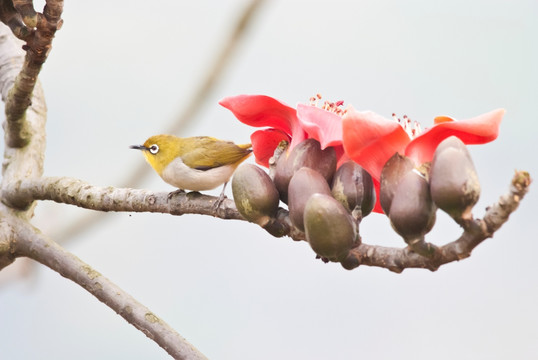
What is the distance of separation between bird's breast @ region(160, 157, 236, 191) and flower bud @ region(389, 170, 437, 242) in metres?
1.17

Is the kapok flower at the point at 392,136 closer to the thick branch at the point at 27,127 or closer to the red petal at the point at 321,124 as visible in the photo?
the red petal at the point at 321,124

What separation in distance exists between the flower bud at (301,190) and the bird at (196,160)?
0.93 m

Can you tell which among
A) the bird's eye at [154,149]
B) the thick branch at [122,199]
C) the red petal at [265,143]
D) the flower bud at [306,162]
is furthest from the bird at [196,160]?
the flower bud at [306,162]

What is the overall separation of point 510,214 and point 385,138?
9.7 inches

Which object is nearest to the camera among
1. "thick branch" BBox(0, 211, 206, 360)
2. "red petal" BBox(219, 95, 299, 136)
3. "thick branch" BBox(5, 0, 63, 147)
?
"red petal" BBox(219, 95, 299, 136)

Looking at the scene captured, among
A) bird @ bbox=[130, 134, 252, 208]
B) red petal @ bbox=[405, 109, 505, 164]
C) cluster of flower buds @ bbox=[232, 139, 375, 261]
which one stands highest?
red petal @ bbox=[405, 109, 505, 164]

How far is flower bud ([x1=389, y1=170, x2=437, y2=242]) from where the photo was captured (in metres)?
1.06

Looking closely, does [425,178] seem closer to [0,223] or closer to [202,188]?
[202,188]

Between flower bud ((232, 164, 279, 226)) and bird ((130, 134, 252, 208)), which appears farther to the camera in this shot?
bird ((130, 134, 252, 208))

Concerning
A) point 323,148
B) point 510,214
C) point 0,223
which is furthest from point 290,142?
point 0,223

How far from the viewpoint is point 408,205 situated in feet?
3.50

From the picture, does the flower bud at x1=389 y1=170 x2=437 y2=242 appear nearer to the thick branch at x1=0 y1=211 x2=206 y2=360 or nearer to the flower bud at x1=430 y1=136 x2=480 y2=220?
the flower bud at x1=430 y1=136 x2=480 y2=220

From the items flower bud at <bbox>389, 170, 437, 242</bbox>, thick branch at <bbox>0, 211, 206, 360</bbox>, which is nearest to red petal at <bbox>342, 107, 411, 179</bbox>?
flower bud at <bbox>389, 170, 437, 242</bbox>

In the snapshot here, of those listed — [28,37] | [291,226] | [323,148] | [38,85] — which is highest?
[323,148]
